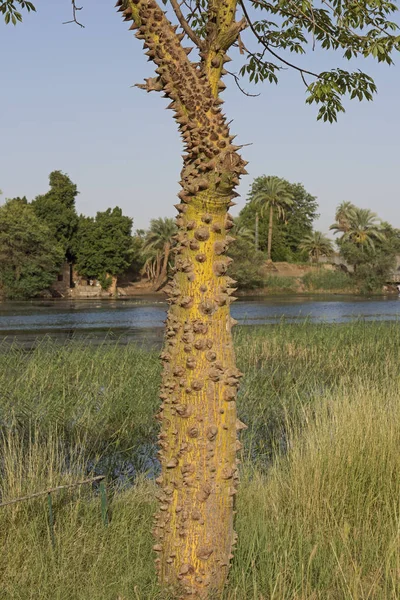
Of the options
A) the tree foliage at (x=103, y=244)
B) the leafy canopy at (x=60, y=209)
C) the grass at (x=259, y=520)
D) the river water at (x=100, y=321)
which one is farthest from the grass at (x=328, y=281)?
the grass at (x=259, y=520)

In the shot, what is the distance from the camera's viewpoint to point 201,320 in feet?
11.1

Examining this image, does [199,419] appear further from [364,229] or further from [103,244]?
[364,229]

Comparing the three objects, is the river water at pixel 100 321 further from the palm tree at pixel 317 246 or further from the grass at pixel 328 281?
the palm tree at pixel 317 246

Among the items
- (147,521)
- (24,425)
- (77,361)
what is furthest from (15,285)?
(147,521)

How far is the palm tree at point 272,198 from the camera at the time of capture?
245 feet

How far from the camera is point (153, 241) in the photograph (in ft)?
228

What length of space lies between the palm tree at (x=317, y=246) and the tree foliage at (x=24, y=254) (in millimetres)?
30448

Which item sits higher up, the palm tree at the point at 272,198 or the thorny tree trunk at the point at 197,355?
the palm tree at the point at 272,198

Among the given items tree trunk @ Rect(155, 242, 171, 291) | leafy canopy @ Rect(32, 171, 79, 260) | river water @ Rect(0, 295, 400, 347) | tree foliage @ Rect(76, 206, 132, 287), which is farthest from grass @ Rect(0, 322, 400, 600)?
tree trunk @ Rect(155, 242, 171, 291)

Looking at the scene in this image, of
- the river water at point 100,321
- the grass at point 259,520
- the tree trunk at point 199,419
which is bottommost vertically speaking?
the river water at point 100,321

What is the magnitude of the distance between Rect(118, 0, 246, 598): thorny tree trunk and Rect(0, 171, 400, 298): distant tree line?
171 feet

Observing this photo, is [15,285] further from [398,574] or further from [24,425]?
[398,574]

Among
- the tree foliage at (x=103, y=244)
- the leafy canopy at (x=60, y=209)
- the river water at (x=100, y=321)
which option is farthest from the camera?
the tree foliage at (x=103, y=244)

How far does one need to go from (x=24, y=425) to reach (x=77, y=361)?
13.0 ft
